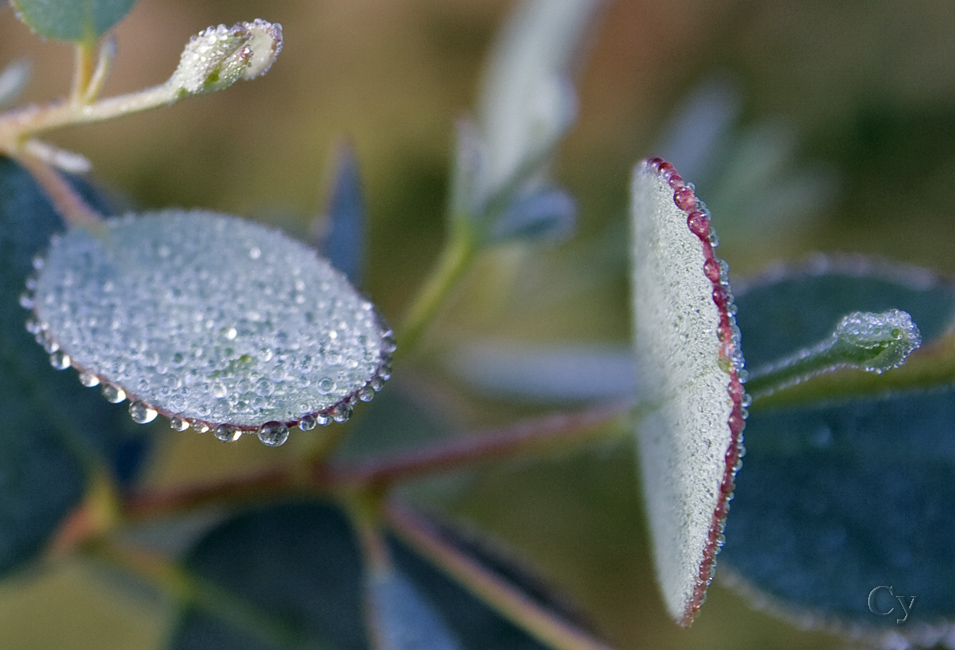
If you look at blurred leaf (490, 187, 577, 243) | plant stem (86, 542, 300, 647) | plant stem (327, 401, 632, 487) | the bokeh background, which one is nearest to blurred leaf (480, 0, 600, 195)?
blurred leaf (490, 187, 577, 243)

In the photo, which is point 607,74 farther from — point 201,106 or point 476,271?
point 201,106

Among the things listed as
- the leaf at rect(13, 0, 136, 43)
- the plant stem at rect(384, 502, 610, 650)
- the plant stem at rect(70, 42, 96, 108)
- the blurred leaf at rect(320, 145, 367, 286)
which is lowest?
the plant stem at rect(384, 502, 610, 650)

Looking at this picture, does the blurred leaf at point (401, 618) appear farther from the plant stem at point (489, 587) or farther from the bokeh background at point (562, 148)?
the bokeh background at point (562, 148)

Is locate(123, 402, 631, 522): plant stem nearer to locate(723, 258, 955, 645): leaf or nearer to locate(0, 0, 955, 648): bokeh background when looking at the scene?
locate(723, 258, 955, 645): leaf

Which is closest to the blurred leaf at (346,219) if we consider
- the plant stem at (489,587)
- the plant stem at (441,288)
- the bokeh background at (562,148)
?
the plant stem at (441,288)

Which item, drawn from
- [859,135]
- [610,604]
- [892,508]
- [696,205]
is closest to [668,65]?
[859,135]

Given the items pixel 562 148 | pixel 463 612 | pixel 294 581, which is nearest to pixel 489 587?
pixel 463 612

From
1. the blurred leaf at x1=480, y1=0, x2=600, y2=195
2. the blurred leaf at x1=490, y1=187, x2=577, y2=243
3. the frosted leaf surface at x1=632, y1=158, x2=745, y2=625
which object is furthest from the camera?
the blurred leaf at x1=480, y1=0, x2=600, y2=195
